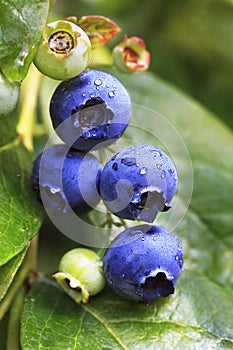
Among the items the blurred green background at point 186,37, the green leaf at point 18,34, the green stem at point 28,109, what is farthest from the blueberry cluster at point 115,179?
the blurred green background at point 186,37

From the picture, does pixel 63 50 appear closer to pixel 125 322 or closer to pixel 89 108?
pixel 89 108

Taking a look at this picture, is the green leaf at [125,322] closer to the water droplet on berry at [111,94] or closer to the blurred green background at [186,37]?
the water droplet on berry at [111,94]

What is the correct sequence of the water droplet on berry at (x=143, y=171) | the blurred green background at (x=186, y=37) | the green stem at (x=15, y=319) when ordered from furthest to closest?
1. the blurred green background at (x=186, y=37)
2. the green stem at (x=15, y=319)
3. the water droplet on berry at (x=143, y=171)

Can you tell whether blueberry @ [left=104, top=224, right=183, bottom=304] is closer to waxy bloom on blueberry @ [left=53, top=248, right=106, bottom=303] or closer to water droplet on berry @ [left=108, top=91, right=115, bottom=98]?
waxy bloom on blueberry @ [left=53, top=248, right=106, bottom=303]

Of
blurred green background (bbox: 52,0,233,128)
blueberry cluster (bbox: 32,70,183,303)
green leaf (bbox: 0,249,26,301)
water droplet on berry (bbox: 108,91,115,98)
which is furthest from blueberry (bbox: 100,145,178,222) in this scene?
blurred green background (bbox: 52,0,233,128)

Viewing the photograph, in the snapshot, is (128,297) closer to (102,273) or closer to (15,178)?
(102,273)

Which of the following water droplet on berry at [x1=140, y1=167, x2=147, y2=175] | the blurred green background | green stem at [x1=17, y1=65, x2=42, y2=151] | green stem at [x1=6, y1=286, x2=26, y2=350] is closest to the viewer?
water droplet on berry at [x1=140, y1=167, x2=147, y2=175]

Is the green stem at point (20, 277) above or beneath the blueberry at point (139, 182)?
beneath
